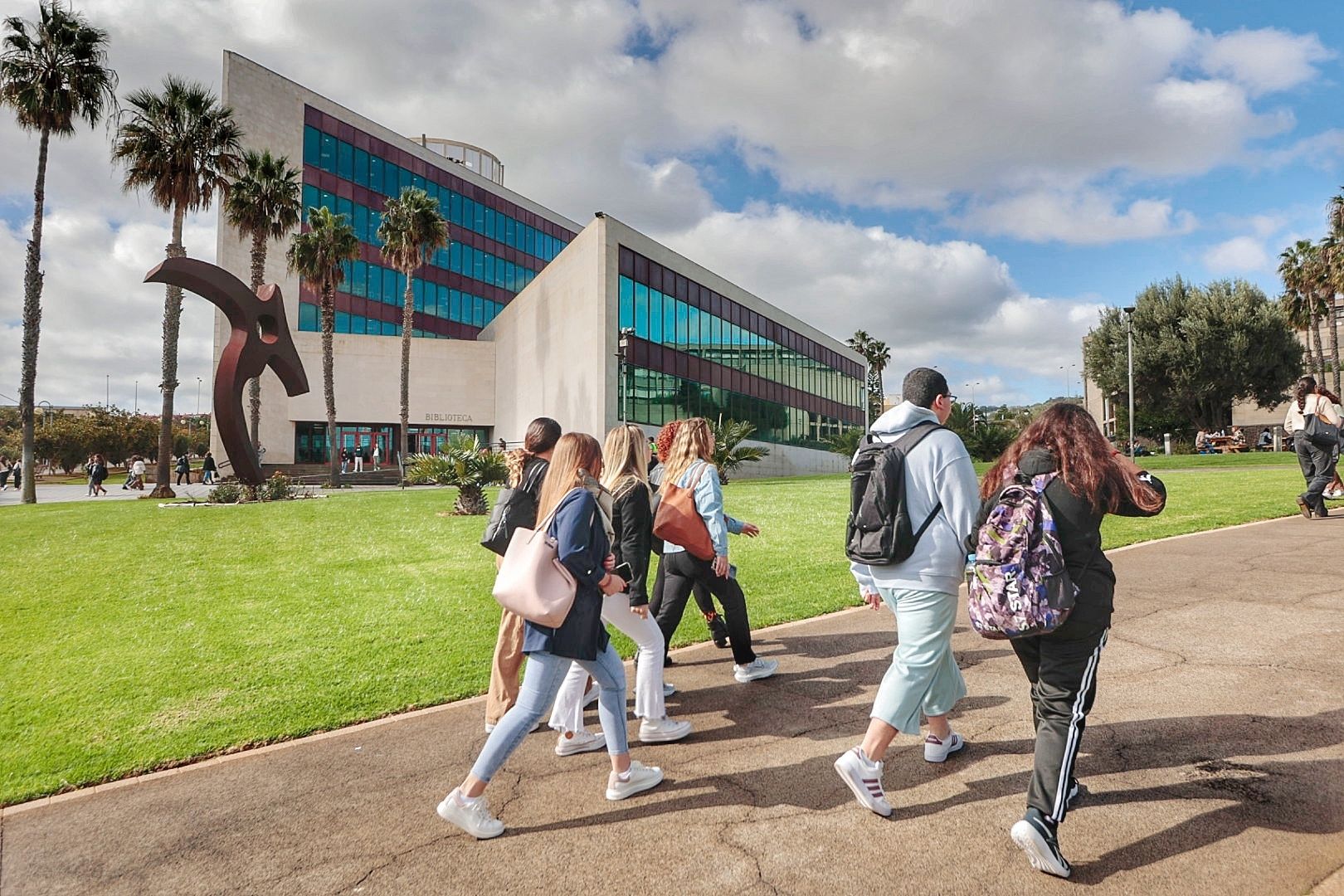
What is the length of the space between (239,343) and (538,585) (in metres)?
23.4

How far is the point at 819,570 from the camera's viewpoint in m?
9.43

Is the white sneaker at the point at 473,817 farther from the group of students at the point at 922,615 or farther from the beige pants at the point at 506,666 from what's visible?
the beige pants at the point at 506,666

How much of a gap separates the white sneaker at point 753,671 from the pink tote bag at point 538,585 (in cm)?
236

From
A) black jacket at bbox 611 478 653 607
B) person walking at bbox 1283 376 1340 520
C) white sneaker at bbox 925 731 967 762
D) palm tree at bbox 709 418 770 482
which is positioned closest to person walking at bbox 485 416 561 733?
black jacket at bbox 611 478 653 607

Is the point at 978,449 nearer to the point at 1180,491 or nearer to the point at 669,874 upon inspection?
the point at 1180,491

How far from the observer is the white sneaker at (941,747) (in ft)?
12.1

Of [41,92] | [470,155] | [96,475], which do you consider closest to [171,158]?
[41,92]

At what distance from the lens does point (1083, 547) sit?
9.13ft

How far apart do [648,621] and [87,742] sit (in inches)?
140

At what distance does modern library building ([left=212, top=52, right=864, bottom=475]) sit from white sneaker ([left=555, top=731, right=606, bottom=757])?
24.1 metres

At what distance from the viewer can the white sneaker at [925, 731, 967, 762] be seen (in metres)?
3.70

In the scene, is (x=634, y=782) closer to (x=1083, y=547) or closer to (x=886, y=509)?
Result: (x=886, y=509)

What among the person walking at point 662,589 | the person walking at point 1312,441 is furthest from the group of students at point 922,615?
the person walking at point 1312,441

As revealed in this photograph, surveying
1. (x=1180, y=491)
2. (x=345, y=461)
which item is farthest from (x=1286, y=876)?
(x=345, y=461)
